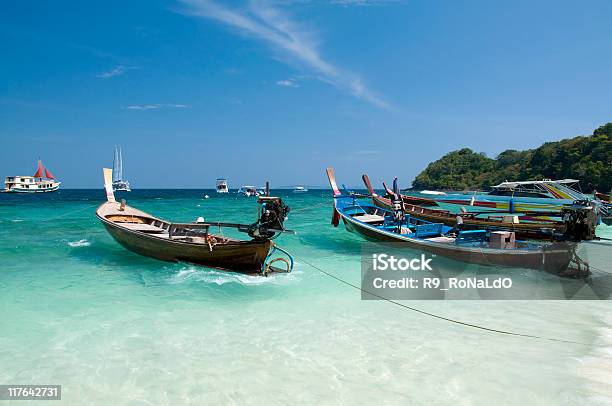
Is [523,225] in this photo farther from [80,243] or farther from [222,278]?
[80,243]

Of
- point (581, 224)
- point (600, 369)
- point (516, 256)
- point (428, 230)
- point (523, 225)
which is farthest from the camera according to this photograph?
point (428, 230)

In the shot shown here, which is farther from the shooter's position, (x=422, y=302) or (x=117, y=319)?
(x=422, y=302)

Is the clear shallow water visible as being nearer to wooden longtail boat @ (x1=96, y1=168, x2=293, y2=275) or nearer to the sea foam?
the sea foam

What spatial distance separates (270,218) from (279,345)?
3.87 metres

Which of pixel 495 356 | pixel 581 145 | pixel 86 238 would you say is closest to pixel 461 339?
pixel 495 356

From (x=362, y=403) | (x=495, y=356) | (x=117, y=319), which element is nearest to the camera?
(x=362, y=403)

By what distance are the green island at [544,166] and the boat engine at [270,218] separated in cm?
5993

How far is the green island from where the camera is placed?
55500 mm

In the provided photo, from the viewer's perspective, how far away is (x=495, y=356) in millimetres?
5750

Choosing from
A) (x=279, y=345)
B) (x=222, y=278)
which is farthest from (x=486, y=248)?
(x=222, y=278)

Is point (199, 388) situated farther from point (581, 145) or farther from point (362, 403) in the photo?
point (581, 145)

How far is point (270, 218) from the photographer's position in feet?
31.1

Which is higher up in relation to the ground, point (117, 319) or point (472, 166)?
point (472, 166)

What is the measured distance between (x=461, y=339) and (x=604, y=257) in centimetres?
1051
